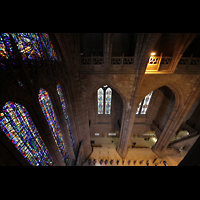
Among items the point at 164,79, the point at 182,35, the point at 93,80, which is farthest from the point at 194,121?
the point at 93,80

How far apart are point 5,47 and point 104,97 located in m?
8.51

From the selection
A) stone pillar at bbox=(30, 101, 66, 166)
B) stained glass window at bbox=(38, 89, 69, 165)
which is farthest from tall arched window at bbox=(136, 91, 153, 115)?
stone pillar at bbox=(30, 101, 66, 166)

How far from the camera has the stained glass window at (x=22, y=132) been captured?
237 centimetres

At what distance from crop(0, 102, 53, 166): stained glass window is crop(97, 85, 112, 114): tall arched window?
707 centimetres

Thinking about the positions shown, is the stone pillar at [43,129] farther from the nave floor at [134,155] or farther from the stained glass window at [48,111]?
the nave floor at [134,155]

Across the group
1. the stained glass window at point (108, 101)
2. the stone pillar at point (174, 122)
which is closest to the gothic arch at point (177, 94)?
the stone pillar at point (174, 122)

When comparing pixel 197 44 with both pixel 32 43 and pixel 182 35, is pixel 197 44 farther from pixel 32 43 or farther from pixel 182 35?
pixel 32 43

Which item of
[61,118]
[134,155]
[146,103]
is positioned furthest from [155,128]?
[61,118]

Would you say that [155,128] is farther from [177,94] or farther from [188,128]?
[177,94]

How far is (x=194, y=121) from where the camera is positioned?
32.2ft

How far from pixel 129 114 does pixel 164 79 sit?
3.45m

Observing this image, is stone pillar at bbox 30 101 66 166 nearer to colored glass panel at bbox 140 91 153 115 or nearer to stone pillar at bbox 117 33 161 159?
stone pillar at bbox 117 33 161 159

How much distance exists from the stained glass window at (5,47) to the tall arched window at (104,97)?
7.80 meters
